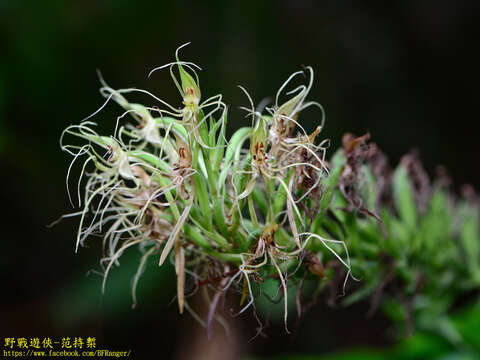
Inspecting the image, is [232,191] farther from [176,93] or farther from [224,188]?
[176,93]

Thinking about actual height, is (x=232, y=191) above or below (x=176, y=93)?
below

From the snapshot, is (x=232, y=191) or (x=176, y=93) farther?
(x=176, y=93)

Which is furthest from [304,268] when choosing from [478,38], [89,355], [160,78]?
[478,38]

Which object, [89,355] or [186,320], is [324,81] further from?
[89,355]

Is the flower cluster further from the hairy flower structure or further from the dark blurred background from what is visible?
the dark blurred background

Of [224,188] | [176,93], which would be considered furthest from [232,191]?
[176,93]

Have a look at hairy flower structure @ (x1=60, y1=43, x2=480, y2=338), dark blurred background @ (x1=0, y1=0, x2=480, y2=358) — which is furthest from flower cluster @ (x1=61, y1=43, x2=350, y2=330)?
dark blurred background @ (x1=0, y1=0, x2=480, y2=358)

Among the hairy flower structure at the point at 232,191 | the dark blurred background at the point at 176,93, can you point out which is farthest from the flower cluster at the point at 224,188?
the dark blurred background at the point at 176,93

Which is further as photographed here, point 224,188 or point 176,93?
point 176,93

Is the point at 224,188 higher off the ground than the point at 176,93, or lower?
lower

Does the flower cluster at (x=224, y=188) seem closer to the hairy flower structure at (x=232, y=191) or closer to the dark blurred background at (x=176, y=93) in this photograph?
the hairy flower structure at (x=232, y=191)
